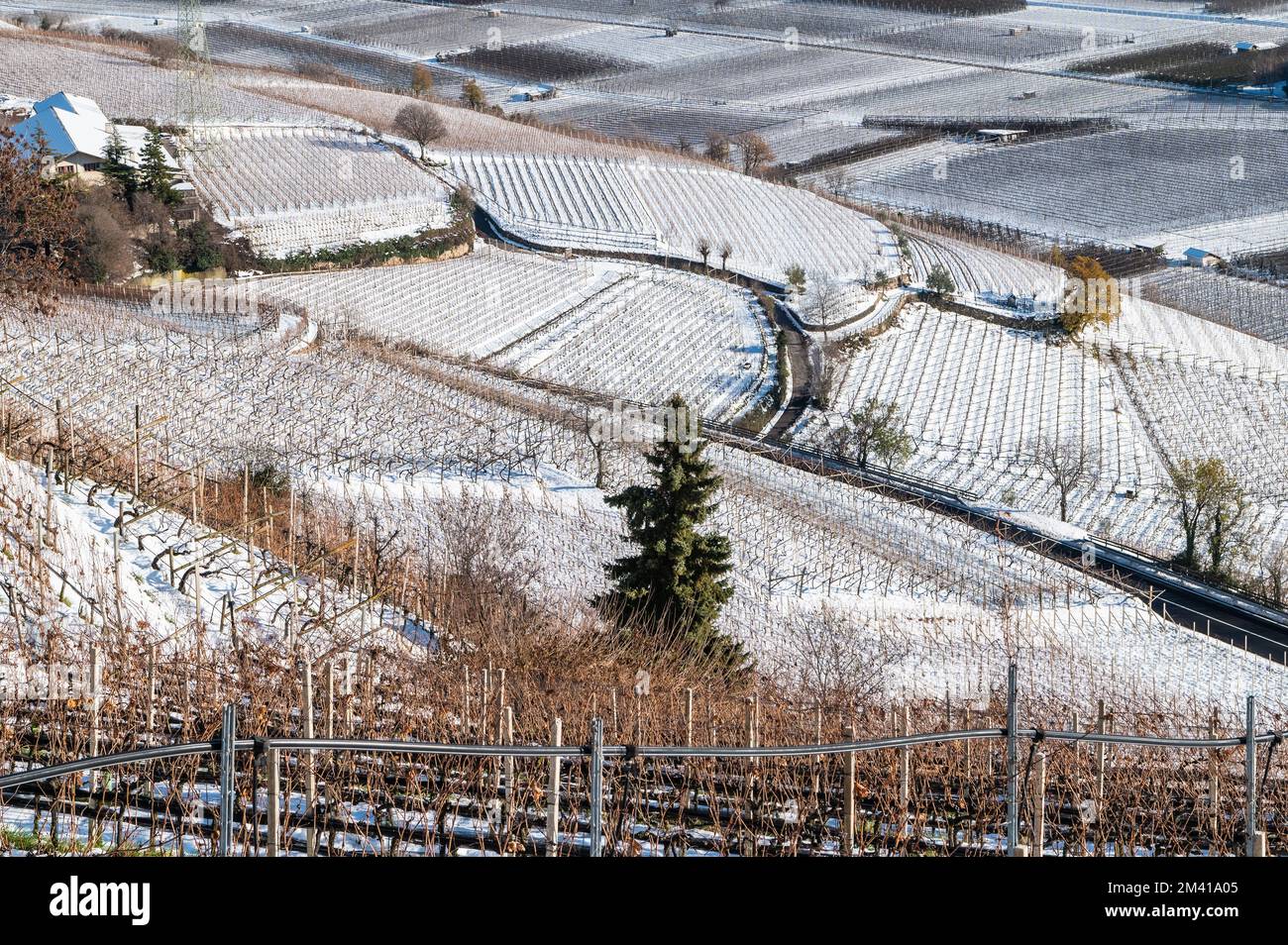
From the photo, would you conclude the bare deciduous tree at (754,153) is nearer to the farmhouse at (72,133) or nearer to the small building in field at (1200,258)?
the small building in field at (1200,258)

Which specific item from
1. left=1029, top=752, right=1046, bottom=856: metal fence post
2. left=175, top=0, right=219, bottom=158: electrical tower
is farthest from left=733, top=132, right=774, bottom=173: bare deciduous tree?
left=1029, top=752, right=1046, bottom=856: metal fence post

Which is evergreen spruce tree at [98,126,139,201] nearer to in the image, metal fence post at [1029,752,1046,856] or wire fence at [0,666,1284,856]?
wire fence at [0,666,1284,856]

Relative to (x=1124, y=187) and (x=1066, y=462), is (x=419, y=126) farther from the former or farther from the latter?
(x=1066, y=462)

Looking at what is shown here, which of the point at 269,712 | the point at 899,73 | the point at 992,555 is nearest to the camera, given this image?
the point at 269,712

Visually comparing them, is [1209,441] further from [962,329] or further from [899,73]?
[899,73]
